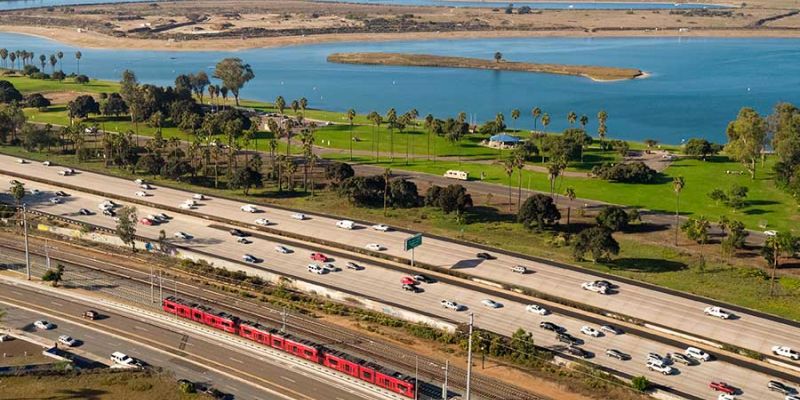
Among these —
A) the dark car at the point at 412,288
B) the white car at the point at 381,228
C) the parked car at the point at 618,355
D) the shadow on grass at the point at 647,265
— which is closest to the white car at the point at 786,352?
the parked car at the point at 618,355

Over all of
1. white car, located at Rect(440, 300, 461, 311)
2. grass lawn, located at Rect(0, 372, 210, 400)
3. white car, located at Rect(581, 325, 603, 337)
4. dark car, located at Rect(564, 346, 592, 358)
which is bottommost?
grass lawn, located at Rect(0, 372, 210, 400)

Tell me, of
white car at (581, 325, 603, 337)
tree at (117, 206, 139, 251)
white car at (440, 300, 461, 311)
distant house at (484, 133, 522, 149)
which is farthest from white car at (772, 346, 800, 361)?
distant house at (484, 133, 522, 149)

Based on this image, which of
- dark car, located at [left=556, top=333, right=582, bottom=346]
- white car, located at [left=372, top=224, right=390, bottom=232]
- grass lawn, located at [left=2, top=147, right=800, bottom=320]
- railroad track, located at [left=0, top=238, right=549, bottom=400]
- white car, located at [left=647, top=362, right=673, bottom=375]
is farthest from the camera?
white car, located at [left=372, top=224, right=390, bottom=232]

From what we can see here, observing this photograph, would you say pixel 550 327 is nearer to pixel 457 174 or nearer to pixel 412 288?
pixel 412 288

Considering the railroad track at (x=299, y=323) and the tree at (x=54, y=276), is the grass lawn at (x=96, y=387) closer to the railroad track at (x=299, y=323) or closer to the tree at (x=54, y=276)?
the railroad track at (x=299, y=323)

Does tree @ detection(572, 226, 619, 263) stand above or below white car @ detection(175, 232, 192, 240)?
above

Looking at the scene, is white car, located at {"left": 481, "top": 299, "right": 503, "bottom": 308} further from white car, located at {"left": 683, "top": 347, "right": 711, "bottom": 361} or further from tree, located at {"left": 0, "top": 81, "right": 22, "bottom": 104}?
tree, located at {"left": 0, "top": 81, "right": 22, "bottom": 104}

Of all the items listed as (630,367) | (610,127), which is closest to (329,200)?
(630,367)
